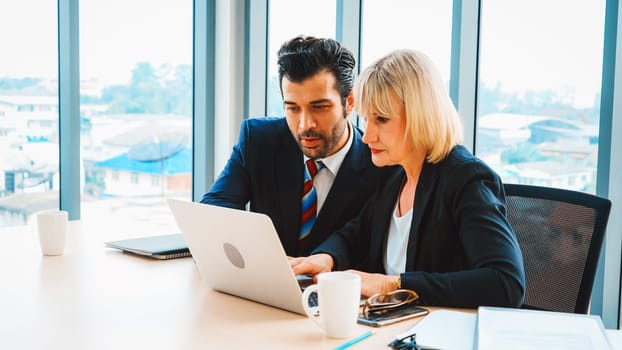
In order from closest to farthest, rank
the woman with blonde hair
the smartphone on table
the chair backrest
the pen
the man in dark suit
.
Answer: the pen
the smartphone on table
the woman with blonde hair
the chair backrest
the man in dark suit

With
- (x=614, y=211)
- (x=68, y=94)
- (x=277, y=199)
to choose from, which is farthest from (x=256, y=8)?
(x=614, y=211)

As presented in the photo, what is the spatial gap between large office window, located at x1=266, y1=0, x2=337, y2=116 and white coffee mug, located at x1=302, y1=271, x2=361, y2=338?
246cm

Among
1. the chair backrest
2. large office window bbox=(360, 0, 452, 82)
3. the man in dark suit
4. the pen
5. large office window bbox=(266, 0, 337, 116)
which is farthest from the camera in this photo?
large office window bbox=(266, 0, 337, 116)

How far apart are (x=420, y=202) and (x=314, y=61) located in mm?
620

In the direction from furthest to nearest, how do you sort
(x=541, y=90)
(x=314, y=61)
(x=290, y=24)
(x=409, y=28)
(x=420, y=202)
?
(x=290, y=24) → (x=409, y=28) → (x=541, y=90) → (x=314, y=61) → (x=420, y=202)

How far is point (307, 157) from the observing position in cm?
217

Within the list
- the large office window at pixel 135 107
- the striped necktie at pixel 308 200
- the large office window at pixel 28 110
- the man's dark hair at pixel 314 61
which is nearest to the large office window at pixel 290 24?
the large office window at pixel 135 107

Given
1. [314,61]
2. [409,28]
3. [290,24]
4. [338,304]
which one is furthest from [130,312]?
[290,24]

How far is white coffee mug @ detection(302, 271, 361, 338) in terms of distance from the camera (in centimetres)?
123

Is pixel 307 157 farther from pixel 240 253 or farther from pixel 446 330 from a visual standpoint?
pixel 446 330

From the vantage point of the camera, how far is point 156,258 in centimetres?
190

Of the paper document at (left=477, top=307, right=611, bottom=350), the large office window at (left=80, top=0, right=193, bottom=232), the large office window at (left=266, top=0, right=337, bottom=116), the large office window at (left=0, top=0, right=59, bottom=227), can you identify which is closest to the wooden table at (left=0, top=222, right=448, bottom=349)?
the paper document at (left=477, top=307, right=611, bottom=350)

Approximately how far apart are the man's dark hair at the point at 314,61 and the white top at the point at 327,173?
0.16 metres

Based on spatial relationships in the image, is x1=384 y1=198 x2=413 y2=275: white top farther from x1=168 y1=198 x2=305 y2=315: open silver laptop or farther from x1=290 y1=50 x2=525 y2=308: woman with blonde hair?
x1=168 y1=198 x2=305 y2=315: open silver laptop
